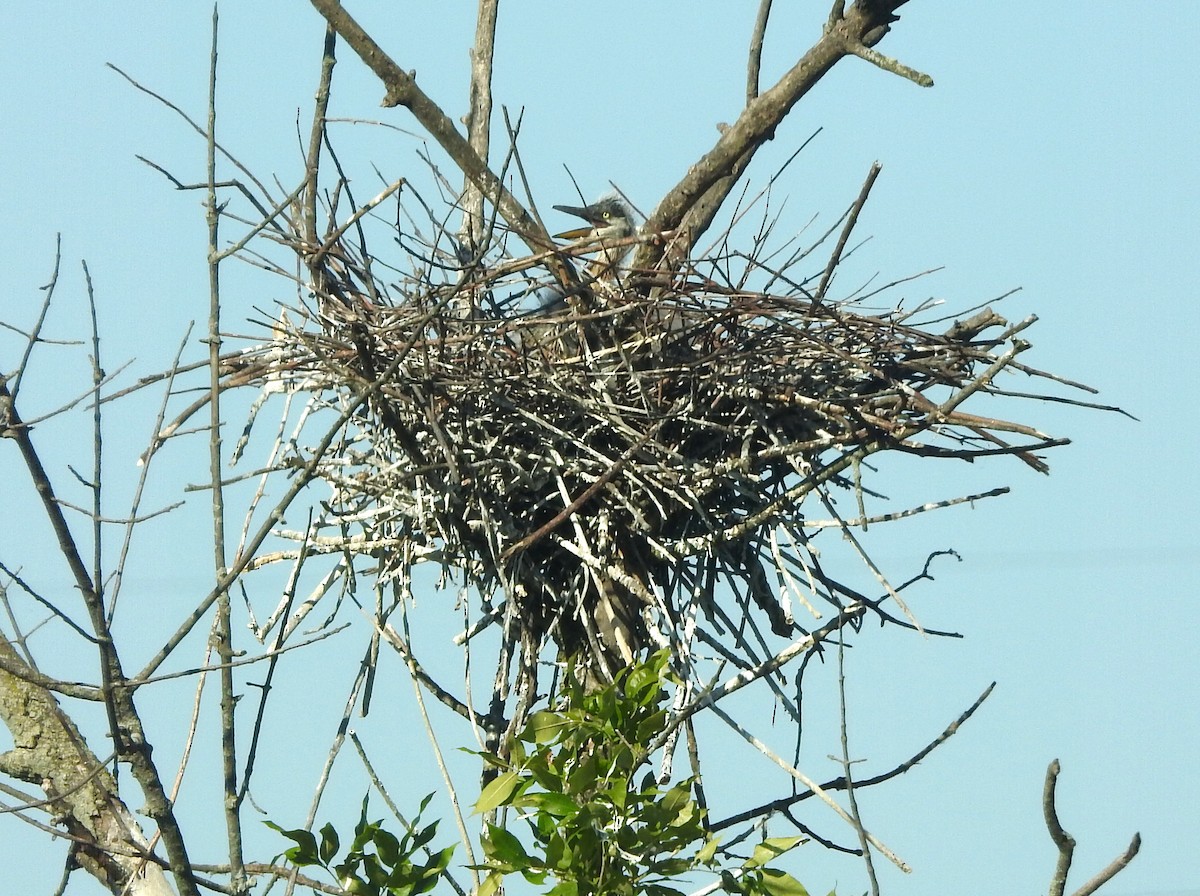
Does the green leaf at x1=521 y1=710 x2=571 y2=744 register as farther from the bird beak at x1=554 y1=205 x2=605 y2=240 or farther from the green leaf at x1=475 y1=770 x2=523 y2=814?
the bird beak at x1=554 y1=205 x2=605 y2=240

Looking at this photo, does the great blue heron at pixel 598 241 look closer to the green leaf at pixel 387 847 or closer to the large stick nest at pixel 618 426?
the large stick nest at pixel 618 426

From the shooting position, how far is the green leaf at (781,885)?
10.8ft

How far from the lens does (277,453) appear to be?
4.12 metres

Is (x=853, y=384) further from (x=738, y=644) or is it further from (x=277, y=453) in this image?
(x=277, y=453)

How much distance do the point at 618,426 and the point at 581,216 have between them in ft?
7.39

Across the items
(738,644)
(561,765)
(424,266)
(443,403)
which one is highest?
(424,266)

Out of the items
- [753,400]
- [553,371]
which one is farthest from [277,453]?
[753,400]

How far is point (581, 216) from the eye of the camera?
6.06m

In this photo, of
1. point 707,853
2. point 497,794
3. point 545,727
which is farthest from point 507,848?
point 707,853

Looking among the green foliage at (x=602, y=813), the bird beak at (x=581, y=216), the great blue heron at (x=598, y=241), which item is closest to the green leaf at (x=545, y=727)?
the green foliage at (x=602, y=813)

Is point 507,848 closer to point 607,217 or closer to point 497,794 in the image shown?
point 497,794

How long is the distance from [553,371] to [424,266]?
17.4 inches

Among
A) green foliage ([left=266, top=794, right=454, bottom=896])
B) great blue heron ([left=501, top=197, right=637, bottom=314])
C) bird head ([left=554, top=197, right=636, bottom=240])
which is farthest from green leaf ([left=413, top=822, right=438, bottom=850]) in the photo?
bird head ([left=554, top=197, right=636, bottom=240])

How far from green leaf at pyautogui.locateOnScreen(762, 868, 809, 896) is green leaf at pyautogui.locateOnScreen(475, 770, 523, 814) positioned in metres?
0.55
